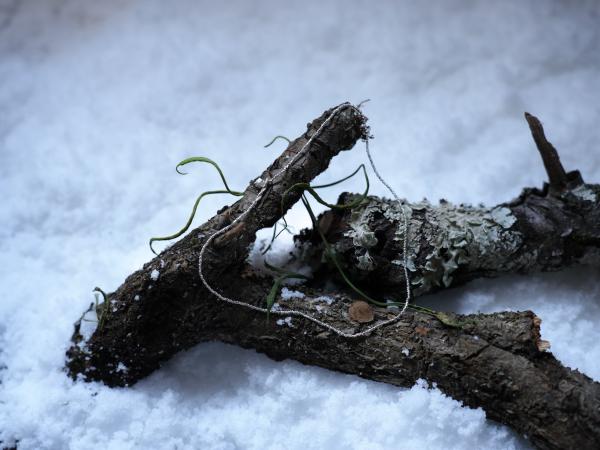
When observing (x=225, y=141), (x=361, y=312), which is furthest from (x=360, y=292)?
(x=225, y=141)

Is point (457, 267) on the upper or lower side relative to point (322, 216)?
lower

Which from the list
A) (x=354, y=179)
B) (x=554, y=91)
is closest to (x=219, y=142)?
(x=354, y=179)

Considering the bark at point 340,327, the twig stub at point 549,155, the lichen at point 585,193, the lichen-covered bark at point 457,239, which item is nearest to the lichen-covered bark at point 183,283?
the bark at point 340,327

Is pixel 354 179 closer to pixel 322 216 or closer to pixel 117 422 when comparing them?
pixel 322 216

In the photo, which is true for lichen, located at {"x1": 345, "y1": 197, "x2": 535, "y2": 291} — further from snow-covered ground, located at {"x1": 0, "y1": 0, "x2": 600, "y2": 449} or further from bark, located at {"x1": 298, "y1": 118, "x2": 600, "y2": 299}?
snow-covered ground, located at {"x1": 0, "y1": 0, "x2": 600, "y2": 449}

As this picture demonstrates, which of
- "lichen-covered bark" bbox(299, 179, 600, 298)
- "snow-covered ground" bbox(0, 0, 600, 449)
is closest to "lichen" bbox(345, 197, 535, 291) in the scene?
"lichen-covered bark" bbox(299, 179, 600, 298)

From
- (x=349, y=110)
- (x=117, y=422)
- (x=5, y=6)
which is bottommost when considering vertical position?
(x=117, y=422)

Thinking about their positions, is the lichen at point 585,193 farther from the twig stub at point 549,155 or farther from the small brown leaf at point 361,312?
the small brown leaf at point 361,312

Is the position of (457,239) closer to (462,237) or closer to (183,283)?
(462,237)
